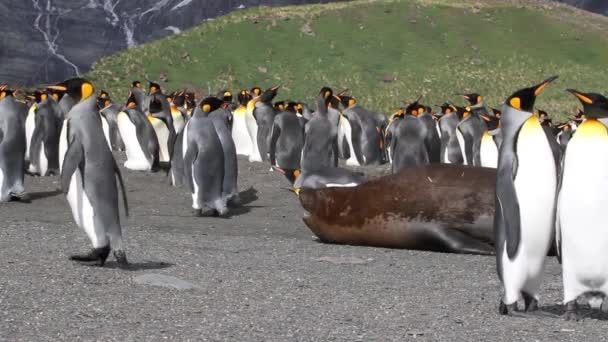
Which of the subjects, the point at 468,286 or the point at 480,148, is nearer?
the point at 468,286

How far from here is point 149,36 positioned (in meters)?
102

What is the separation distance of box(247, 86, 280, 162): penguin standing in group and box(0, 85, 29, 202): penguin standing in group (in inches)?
260

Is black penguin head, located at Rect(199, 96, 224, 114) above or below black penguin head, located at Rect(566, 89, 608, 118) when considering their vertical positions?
below

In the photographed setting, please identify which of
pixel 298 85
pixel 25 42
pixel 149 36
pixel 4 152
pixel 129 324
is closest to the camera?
pixel 129 324

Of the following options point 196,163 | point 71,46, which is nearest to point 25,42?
point 71,46

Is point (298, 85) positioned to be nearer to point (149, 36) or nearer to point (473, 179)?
point (473, 179)

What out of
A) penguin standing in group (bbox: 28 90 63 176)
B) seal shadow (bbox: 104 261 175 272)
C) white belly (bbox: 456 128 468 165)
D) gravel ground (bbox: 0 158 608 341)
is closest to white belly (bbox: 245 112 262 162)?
white belly (bbox: 456 128 468 165)

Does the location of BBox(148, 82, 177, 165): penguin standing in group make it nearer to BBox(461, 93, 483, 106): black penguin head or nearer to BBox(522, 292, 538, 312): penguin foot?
BBox(461, 93, 483, 106): black penguin head

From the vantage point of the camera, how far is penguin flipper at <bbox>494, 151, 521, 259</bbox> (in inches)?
213

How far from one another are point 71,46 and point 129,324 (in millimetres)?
102635

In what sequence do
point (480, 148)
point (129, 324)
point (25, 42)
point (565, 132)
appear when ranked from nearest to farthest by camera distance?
1. point (129, 324)
2. point (480, 148)
3. point (565, 132)
4. point (25, 42)

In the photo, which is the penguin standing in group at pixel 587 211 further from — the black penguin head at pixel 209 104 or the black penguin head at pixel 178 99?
the black penguin head at pixel 178 99

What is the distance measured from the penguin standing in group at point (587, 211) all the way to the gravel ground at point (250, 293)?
0.64ft

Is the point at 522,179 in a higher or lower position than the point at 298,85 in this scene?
higher
